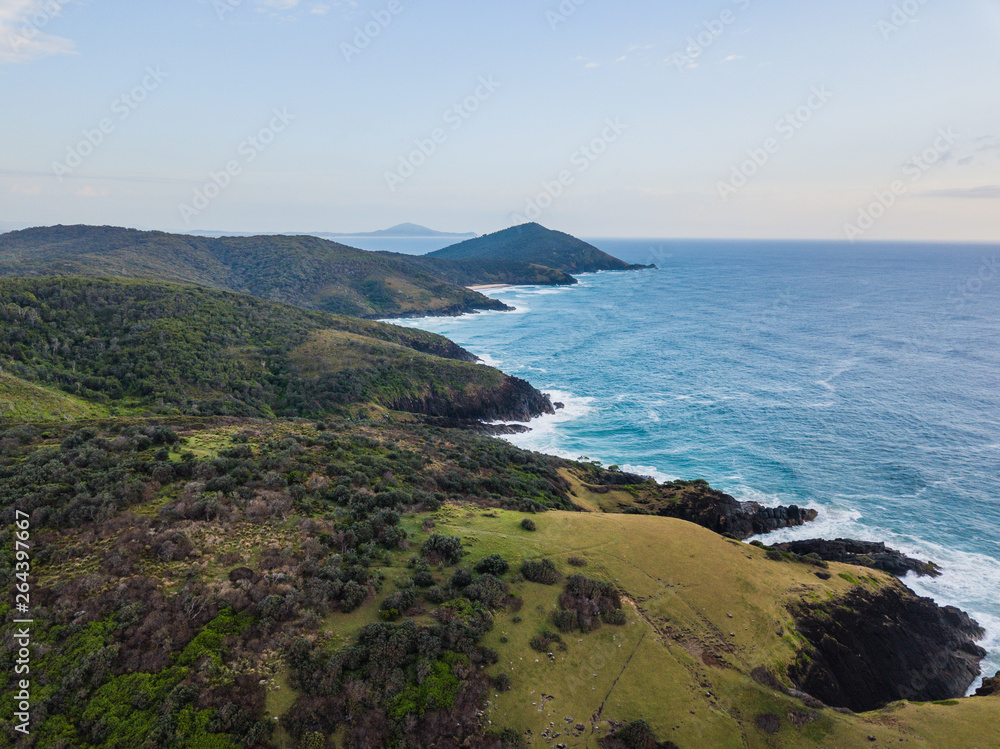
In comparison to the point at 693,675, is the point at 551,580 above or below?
above

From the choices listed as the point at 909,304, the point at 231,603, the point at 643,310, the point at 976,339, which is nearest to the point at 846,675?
the point at 231,603

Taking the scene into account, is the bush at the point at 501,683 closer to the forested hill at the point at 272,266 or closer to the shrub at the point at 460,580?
the shrub at the point at 460,580

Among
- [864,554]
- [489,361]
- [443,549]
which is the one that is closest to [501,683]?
[443,549]

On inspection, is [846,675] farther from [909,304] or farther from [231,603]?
[909,304]

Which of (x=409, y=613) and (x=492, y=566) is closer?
(x=409, y=613)

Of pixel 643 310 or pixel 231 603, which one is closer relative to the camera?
pixel 231 603

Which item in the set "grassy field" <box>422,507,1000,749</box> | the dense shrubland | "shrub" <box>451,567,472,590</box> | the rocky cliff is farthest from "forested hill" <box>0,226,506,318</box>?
"shrub" <box>451,567,472,590</box>

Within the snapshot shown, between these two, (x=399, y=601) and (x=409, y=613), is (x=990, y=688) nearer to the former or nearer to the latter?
(x=409, y=613)

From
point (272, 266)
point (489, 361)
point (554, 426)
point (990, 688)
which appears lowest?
point (990, 688)

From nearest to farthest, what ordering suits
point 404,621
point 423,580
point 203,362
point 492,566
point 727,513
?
point 404,621
point 423,580
point 492,566
point 727,513
point 203,362
